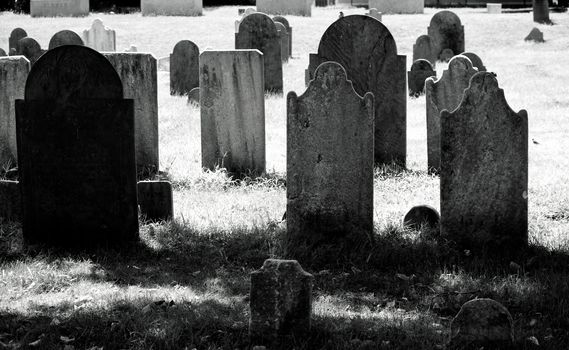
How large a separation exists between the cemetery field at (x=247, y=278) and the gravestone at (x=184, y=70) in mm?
6458

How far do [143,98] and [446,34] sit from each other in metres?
14.5

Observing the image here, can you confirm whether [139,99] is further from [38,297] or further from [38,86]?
[38,297]

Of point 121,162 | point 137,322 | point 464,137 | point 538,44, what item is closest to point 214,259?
point 121,162

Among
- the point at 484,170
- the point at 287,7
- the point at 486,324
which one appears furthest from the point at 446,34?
the point at 486,324

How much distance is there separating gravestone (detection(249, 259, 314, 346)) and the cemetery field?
0.31ft

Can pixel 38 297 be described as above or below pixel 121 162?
below

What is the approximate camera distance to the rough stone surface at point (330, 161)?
700cm

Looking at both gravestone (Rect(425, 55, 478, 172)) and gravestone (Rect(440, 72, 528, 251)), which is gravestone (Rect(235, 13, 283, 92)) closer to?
gravestone (Rect(425, 55, 478, 172))

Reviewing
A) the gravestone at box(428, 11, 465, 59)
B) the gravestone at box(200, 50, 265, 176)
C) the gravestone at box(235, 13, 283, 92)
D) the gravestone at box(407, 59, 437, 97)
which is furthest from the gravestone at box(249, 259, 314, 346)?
the gravestone at box(428, 11, 465, 59)

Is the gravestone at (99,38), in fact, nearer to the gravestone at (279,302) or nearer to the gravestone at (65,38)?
the gravestone at (65,38)

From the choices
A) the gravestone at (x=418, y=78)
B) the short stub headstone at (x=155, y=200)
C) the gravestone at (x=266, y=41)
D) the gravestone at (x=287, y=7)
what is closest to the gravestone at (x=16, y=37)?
the gravestone at (x=266, y=41)

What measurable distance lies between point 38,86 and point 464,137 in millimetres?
3164

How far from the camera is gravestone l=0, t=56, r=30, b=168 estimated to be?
10375 mm

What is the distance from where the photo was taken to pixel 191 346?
5047mm
